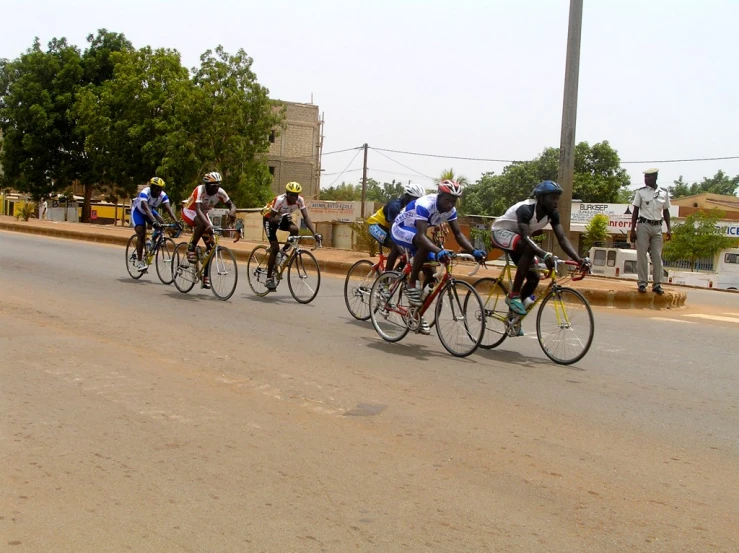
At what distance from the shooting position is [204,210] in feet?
36.3

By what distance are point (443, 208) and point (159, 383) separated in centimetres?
336

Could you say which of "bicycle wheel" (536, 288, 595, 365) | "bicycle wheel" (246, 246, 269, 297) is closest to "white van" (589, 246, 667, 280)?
"bicycle wheel" (246, 246, 269, 297)

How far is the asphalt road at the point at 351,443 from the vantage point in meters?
3.44

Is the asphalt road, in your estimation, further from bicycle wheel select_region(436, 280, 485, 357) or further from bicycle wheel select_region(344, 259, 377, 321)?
bicycle wheel select_region(344, 259, 377, 321)

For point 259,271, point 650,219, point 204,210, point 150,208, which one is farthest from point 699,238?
point 204,210

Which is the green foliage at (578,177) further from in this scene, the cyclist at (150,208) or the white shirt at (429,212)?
the white shirt at (429,212)

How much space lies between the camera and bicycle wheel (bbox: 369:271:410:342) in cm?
809

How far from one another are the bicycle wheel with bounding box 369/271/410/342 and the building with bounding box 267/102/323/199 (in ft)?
203

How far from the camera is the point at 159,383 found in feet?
19.2

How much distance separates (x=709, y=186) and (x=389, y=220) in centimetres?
9880

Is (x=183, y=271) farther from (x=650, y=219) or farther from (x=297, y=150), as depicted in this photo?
(x=297, y=150)

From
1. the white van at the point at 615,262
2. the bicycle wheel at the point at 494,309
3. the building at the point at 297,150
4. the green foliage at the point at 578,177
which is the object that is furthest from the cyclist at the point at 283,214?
the building at the point at 297,150

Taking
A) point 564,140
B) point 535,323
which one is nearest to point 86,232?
point 564,140

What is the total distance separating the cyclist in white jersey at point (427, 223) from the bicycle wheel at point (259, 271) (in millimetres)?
3645
